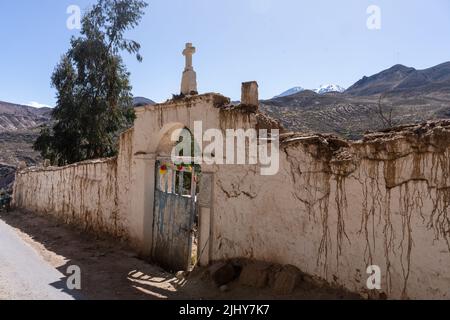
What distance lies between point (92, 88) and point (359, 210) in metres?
19.0

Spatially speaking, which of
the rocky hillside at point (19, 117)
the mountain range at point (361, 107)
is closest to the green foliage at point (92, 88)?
the mountain range at point (361, 107)

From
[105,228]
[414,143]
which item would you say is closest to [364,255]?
[414,143]

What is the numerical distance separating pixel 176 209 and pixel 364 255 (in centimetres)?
415

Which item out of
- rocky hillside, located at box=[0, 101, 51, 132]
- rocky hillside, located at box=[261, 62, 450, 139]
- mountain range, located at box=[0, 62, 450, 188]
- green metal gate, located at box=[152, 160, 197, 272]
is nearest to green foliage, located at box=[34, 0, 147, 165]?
mountain range, located at box=[0, 62, 450, 188]

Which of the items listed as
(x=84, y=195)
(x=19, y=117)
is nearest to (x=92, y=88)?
(x=84, y=195)

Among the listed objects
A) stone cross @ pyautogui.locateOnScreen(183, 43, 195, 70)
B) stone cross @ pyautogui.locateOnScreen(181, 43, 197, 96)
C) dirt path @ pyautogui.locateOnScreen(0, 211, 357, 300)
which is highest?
stone cross @ pyautogui.locateOnScreen(183, 43, 195, 70)

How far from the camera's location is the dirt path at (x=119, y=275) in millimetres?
5242

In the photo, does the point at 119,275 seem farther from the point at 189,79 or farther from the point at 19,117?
the point at 19,117

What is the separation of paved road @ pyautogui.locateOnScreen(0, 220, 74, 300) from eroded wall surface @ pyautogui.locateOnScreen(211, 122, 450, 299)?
3055 mm

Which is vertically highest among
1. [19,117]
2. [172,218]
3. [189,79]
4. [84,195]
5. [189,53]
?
[19,117]

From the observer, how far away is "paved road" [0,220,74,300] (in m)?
5.63

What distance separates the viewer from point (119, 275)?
6965mm

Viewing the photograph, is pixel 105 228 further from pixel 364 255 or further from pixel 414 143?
pixel 414 143

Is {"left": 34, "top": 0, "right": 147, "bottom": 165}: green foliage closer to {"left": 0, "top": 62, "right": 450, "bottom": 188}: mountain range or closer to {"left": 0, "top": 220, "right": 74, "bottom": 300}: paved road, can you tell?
{"left": 0, "top": 62, "right": 450, "bottom": 188}: mountain range
